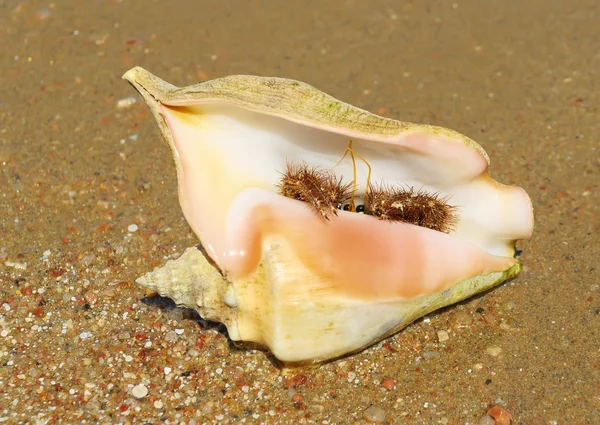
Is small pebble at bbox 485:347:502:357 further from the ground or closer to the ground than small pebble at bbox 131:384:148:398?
further from the ground

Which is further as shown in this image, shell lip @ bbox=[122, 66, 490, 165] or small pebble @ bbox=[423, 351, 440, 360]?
small pebble @ bbox=[423, 351, 440, 360]

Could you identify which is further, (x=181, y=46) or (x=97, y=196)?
(x=181, y=46)

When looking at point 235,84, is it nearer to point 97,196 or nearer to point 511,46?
point 97,196

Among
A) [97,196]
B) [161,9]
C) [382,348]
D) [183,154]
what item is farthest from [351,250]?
[161,9]

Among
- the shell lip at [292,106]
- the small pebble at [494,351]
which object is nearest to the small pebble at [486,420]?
the small pebble at [494,351]

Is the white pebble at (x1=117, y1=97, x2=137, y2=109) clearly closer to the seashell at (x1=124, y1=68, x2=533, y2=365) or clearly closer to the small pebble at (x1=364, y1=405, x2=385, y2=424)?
the seashell at (x1=124, y1=68, x2=533, y2=365)

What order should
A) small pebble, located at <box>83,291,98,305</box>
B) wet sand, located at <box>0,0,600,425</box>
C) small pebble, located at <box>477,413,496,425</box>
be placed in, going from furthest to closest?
small pebble, located at <box>83,291,98,305</box>, wet sand, located at <box>0,0,600,425</box>, small pebble, located at <box>477,413,496,425</box>

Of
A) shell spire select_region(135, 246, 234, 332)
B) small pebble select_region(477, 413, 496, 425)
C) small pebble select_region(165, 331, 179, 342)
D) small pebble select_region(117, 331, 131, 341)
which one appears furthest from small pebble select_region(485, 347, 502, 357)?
small pebble select_region(117, 331, 131, 341)
